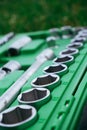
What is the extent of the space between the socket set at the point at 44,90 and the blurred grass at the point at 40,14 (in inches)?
81.6

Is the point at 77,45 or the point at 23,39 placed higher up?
the point at 23,39

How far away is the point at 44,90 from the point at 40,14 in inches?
119

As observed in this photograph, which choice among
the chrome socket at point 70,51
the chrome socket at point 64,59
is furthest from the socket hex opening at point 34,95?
the chrome socket at point 70,51

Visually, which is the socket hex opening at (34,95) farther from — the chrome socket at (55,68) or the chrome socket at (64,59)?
the chrome socket at (64,59)

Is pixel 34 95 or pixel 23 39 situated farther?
pixel 23 39

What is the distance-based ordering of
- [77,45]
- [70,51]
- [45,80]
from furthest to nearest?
1. [77,45]
2. [70,51]
3. [45,80]

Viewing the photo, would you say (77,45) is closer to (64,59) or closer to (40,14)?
(64,59)

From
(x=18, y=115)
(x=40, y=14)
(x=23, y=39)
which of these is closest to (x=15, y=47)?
(x=23, y=39)

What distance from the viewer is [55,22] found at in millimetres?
3777

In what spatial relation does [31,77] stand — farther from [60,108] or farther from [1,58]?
[1,58]

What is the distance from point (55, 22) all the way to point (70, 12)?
11.6 inches

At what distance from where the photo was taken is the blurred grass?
3.78m

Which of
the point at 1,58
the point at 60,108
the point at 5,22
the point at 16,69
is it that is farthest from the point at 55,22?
the point at 60,108

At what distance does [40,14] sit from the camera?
3.99 metres
